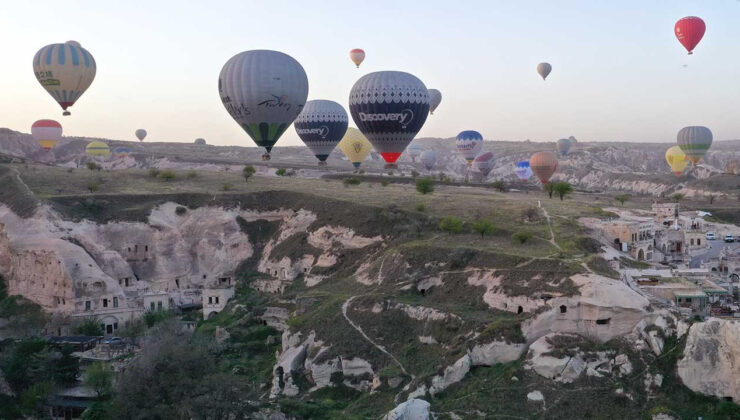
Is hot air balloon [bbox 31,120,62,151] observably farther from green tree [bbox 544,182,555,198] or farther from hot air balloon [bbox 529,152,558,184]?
green tree [bbox 544,182,555,198]

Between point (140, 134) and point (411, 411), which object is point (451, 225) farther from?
point (140, 134)

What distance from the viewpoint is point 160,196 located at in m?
56.3

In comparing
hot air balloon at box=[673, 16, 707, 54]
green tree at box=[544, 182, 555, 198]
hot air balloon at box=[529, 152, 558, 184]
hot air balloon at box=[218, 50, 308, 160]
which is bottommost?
green tree at box=[544, 182, 555, 198]

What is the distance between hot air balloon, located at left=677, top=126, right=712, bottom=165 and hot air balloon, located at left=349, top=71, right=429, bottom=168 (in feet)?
131

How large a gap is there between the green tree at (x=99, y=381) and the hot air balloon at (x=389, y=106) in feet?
67.9

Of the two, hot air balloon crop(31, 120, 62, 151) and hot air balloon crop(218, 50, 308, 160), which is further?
hot air balloon crop(31, 120, 62, 151)

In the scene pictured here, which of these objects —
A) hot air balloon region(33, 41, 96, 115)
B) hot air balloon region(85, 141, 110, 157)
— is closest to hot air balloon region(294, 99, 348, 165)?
hot air balloon region(33, 41, 96, 115)

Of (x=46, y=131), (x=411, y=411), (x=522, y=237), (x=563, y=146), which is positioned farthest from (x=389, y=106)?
(x=563, y=146)

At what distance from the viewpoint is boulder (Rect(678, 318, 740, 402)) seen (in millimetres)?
29859

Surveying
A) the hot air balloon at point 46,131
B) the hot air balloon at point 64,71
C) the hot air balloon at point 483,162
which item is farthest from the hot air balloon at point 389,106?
the hot air balloon at point 483,162

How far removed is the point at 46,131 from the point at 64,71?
25117 millimetres

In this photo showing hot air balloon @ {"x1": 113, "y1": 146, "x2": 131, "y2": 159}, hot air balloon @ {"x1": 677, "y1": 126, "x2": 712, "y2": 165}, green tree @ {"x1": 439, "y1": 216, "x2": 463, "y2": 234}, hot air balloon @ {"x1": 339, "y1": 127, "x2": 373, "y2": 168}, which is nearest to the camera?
green tree @ {"x1": 439, "y1": 216, "x2": 463, "y2": 234}

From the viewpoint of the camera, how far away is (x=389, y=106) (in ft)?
149

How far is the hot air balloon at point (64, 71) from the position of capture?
5197 centimetres
